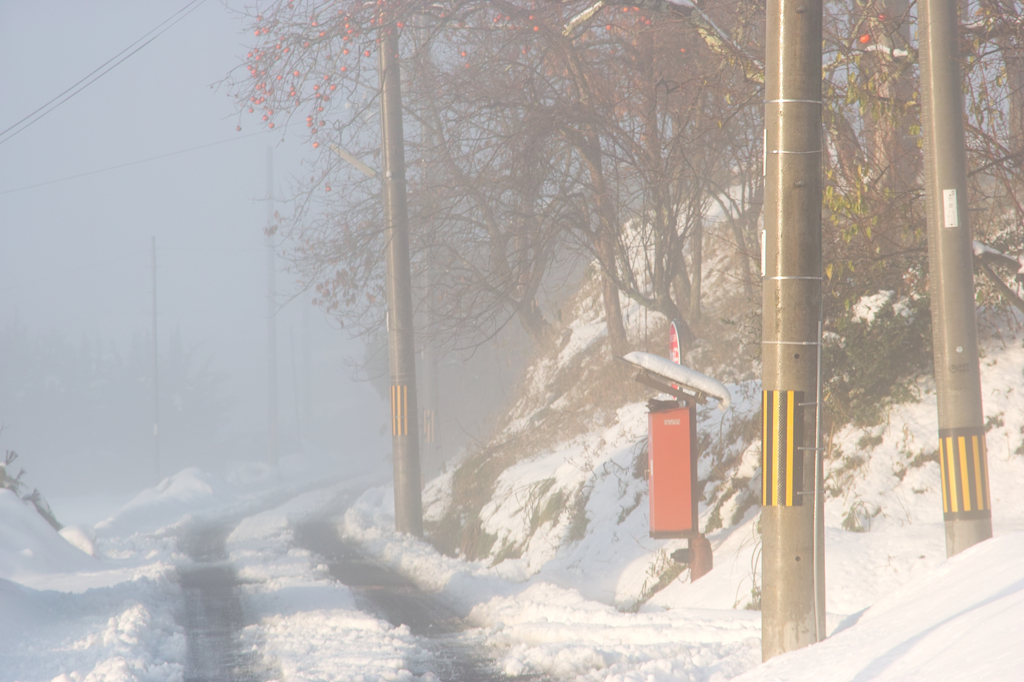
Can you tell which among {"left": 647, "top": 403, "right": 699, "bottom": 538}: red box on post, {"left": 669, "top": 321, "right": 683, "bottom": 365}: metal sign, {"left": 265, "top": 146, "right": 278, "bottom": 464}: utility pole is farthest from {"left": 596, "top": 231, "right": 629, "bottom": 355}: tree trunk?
{"left": 265, "top": 146, "right": 278, "bottom": 464}: utility pole

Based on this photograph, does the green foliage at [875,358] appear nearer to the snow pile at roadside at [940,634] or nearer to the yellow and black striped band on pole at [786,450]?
the snow pile at roadside at [940,634]

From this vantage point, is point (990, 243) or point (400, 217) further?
point (400, 217)

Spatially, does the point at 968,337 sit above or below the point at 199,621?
above

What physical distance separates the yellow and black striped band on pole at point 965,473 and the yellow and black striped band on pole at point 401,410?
11524 millimetres

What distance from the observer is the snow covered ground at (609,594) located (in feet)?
A: 16.0

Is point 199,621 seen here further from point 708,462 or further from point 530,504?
point 708,462

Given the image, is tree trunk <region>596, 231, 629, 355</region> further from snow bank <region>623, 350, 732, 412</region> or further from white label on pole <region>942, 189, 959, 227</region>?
white label on pole <region>942, 189, 959, 227</region>

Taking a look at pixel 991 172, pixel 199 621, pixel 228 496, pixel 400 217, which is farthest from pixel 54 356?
pixel 991 172

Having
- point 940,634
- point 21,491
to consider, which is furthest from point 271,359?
point 940,634

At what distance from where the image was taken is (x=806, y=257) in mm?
5328

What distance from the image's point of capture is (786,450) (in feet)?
17.5

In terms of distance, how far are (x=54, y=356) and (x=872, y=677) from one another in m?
88.1

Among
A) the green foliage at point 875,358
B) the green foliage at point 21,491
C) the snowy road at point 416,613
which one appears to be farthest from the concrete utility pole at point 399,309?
the green foliage at point 875,358

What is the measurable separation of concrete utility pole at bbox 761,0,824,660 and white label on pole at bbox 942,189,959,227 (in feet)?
4.34
